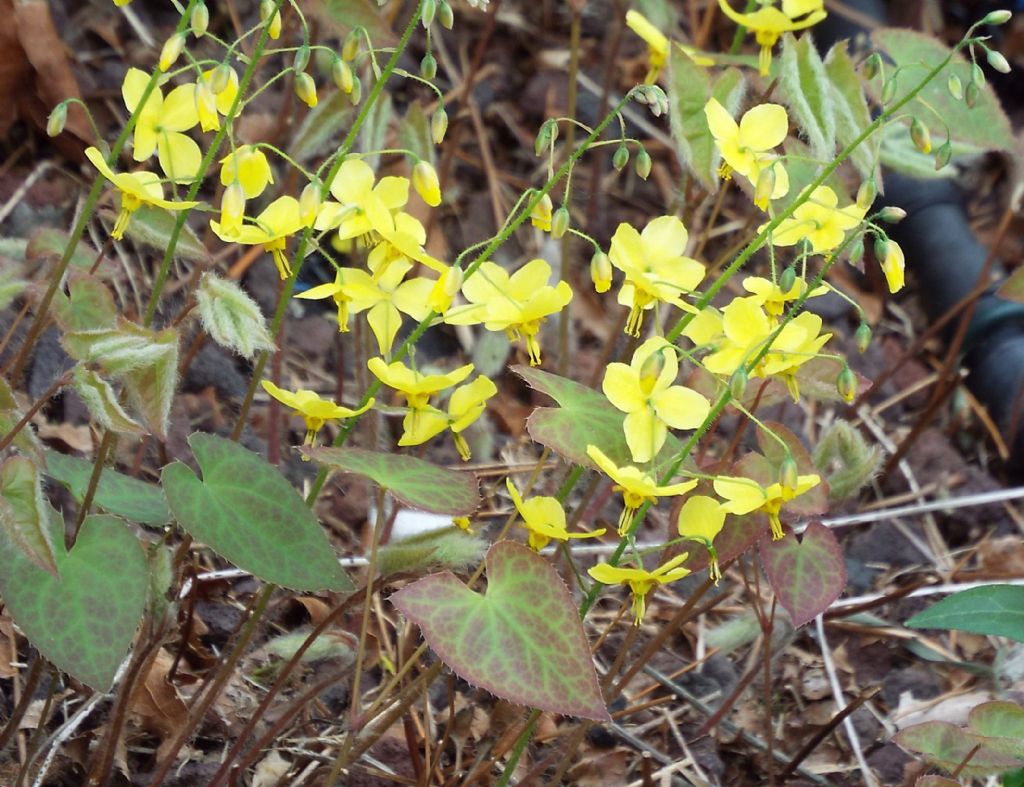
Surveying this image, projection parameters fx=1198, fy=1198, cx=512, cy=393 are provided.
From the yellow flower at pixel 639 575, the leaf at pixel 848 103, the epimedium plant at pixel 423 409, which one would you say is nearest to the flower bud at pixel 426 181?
the epimedium plant at pixel 423 409

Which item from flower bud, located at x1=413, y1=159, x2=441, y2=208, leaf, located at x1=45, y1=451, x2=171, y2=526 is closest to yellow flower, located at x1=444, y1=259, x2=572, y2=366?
flower bud, located at x1=413, y1=159, x2=441, y2=208

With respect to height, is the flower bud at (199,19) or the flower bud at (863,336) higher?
the flower bud at (199,19)

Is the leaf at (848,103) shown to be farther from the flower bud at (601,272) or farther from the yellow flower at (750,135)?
the flower bud at (601,272)

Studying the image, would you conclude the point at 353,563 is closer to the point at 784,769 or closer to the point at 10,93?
the point at 784,769

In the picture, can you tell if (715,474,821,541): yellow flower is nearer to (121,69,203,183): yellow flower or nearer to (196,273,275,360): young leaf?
(196,273,275,360): young leaf

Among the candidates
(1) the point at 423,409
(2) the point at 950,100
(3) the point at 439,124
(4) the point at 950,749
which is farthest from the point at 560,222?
(2) the point at 950,100
